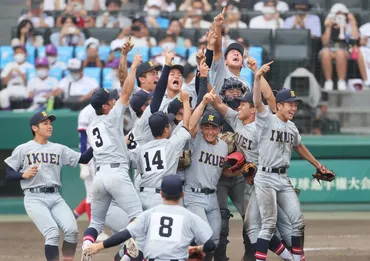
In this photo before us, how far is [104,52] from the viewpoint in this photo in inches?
605

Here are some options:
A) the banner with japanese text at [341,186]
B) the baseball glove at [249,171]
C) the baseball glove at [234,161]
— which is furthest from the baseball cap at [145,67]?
the banner with japanese text at [341,186]

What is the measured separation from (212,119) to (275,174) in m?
0.83

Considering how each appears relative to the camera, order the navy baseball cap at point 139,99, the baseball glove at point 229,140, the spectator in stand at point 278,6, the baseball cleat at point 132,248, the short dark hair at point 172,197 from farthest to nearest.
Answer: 1. the spectator in stand at point 278,6
2. the navy baseball cap at point 139,99
3. the baseball glove at point 229,140
4. the baseball cleat at point 132,248
5. the short dark hair at point 172,197

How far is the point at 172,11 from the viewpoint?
16.7m

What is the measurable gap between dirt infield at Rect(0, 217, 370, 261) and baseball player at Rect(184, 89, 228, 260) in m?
1.44

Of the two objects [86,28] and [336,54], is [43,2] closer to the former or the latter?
[86,28]

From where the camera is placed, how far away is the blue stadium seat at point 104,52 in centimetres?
1524

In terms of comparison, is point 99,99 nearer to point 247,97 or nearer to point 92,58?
point 247,97

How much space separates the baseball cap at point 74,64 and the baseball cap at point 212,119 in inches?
230

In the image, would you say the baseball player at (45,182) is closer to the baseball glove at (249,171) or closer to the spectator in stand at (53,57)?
the baseball glove at (249,171)

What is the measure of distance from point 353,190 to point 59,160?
5.60m

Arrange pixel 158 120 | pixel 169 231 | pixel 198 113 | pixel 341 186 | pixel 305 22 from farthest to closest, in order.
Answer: pixel 305 22
pixel 341 186
pixel 198 113
pixel 158 120
pixel 169 231

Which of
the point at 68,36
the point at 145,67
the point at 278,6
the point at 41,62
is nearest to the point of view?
the point at 145,67

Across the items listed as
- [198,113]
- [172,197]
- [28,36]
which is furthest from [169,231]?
[28,36]
